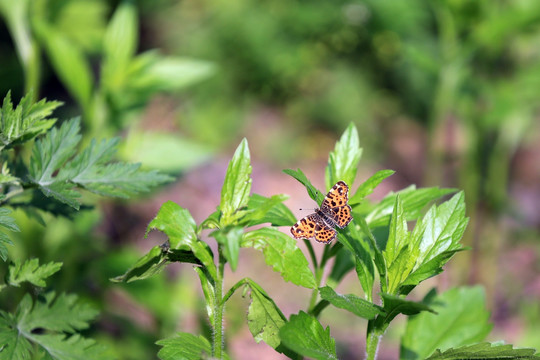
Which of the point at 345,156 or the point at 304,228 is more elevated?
the point at 345,156

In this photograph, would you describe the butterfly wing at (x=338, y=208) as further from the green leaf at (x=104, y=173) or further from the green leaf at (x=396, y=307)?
the green leaf at (x=104, y=173)

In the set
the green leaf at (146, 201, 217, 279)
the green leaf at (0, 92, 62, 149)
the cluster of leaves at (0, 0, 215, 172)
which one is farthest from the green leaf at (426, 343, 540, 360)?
the cluster of leaves at (0, 0, 215, 172)

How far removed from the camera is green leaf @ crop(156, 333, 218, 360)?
71 cm

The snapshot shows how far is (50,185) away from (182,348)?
29cm

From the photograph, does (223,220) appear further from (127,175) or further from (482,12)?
(482,12)

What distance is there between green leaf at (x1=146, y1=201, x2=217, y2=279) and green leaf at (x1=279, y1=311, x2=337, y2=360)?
4.5 inches

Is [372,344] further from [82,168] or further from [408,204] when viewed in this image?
[82,168]

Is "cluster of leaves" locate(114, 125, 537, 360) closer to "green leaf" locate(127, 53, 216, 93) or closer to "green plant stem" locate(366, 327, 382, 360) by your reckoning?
"green plant stem" locate(366, 327, 382, 360)

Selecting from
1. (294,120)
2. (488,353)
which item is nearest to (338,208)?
(488,353)

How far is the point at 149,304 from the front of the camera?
1.64 m

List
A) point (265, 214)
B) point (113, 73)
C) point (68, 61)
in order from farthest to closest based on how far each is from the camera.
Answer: point (113, 73)
point (68, 61)
point (265, 214)

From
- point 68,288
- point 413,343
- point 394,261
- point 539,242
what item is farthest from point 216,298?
point 539,242

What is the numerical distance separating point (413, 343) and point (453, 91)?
4.24 feet

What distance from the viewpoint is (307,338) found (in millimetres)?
706
